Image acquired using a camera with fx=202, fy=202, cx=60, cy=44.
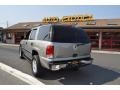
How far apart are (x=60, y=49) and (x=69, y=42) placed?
48cm

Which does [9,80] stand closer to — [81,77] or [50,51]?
[50,51]

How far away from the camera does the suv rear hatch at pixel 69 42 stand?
7.20 meters

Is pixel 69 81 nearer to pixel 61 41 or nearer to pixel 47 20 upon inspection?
pixel 61 41

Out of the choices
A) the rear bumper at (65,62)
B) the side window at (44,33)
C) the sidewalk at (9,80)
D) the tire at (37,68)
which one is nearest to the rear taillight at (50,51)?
the rear bumper at (65,62)

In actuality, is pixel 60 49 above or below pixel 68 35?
below

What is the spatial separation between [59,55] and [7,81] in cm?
211

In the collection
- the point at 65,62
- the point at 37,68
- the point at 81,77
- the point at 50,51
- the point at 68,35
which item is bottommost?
the point at 81,77

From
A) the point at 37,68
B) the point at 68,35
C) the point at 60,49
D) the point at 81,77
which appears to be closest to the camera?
the point at 60,49

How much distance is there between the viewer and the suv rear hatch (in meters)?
7.20

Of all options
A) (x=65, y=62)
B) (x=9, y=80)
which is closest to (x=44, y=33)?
(x=65, y=62)

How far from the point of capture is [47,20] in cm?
3459

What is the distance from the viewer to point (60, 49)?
7.18 meters
